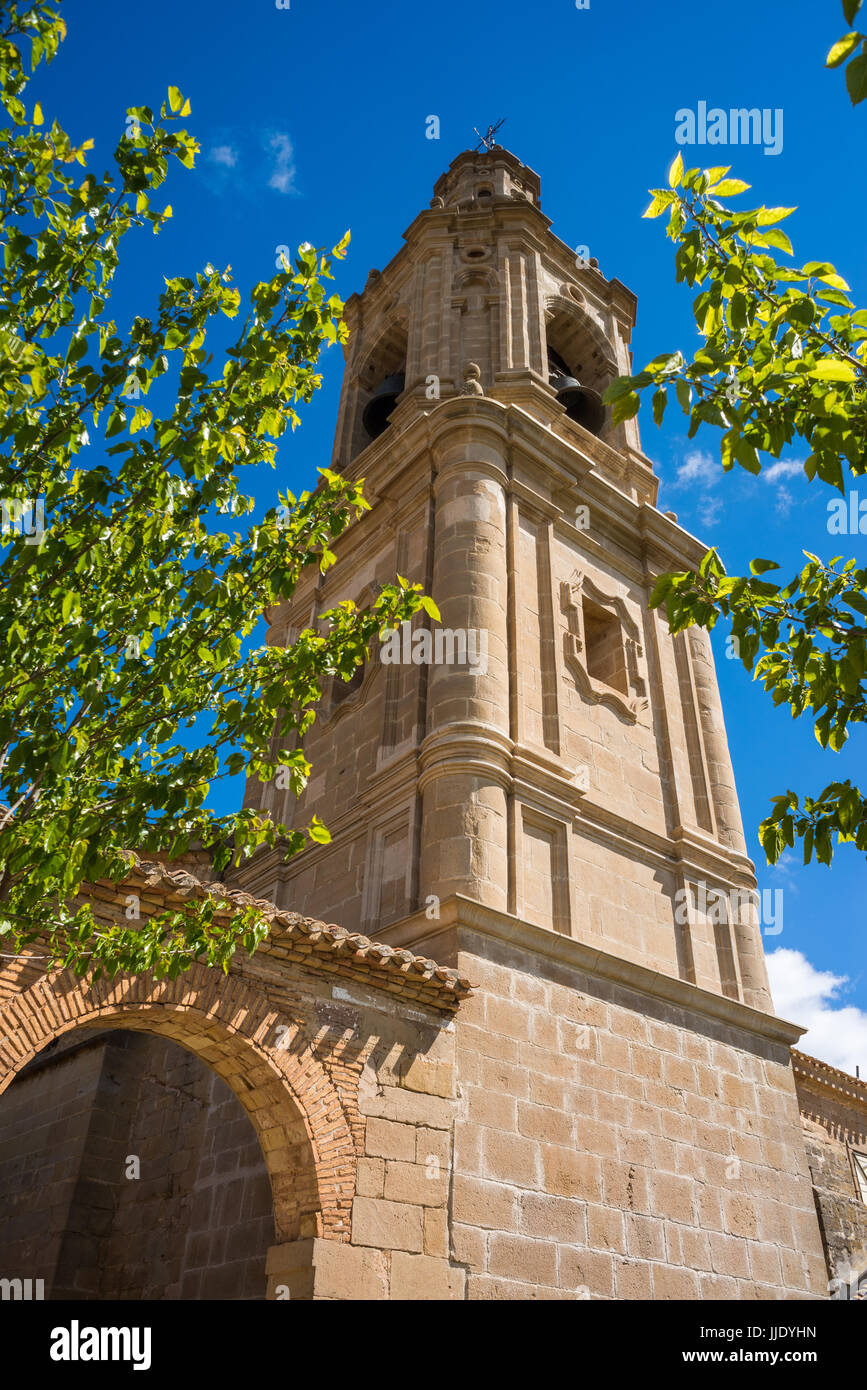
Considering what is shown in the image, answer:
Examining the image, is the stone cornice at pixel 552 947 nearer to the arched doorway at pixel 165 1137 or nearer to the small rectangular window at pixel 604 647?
the arched doorway at pixel 165 1137

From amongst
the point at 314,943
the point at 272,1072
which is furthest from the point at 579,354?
the point at 272,1072

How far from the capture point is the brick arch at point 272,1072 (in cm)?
698

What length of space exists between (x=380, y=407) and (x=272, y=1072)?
1374cm

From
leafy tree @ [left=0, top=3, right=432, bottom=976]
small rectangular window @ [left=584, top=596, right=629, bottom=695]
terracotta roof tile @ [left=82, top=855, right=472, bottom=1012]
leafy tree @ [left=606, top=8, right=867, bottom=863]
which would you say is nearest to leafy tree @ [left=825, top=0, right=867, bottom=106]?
leafy tree @ [left=606, top=8, right=867, bottom=863]

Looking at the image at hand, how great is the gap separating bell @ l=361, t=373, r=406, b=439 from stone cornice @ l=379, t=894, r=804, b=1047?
430 inches

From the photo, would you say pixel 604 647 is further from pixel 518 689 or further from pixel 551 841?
pixel 551 841

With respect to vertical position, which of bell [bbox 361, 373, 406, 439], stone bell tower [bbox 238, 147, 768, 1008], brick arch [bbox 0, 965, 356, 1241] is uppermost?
bell [bbox 361, 373, 406, 439]

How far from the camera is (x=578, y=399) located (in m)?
17.8

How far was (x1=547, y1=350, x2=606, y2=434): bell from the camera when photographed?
16.9 m

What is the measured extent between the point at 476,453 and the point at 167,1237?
982 centimetres

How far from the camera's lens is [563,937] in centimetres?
970

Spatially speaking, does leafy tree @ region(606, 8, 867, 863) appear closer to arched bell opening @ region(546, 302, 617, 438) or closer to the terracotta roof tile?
the terracotta roof tile
